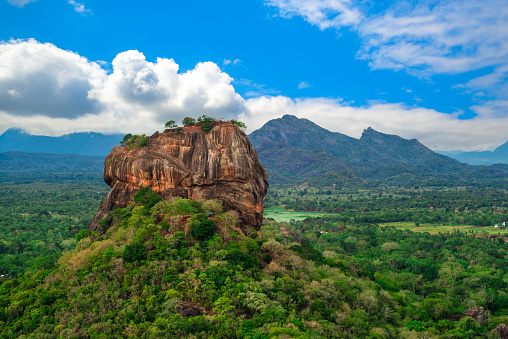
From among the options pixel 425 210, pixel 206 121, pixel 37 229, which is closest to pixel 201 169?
pixel 206 121

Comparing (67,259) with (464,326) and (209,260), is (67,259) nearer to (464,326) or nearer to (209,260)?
(209,260)

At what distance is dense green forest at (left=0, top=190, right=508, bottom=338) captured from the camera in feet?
70.3

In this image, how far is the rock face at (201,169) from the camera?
1444 inches

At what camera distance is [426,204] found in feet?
480

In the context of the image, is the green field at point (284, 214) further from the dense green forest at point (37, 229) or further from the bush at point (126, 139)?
the bush at point (126, 139)

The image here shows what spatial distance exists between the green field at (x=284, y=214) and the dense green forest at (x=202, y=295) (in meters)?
83.4

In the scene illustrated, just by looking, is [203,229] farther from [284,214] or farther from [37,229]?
[284,214]

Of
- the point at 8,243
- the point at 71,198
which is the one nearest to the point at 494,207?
the point at 8,243

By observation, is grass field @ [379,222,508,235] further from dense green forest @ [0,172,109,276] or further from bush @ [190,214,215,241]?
dense green forest @ [0,172,109,276]

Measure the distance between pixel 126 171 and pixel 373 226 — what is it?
8631 cm

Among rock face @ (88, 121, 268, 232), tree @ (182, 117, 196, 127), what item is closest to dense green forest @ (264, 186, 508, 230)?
rock face @ (88, 121, 268, 232)

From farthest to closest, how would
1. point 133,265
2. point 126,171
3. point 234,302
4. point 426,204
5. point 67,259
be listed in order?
1. point 426,204
2. point 126,171
3. point 67,259
4. point 133,265
5. point 234,302

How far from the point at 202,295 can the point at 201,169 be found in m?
16.8

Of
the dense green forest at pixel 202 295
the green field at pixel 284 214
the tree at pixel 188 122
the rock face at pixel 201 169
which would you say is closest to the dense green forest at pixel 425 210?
the green field at pixel 284 214
